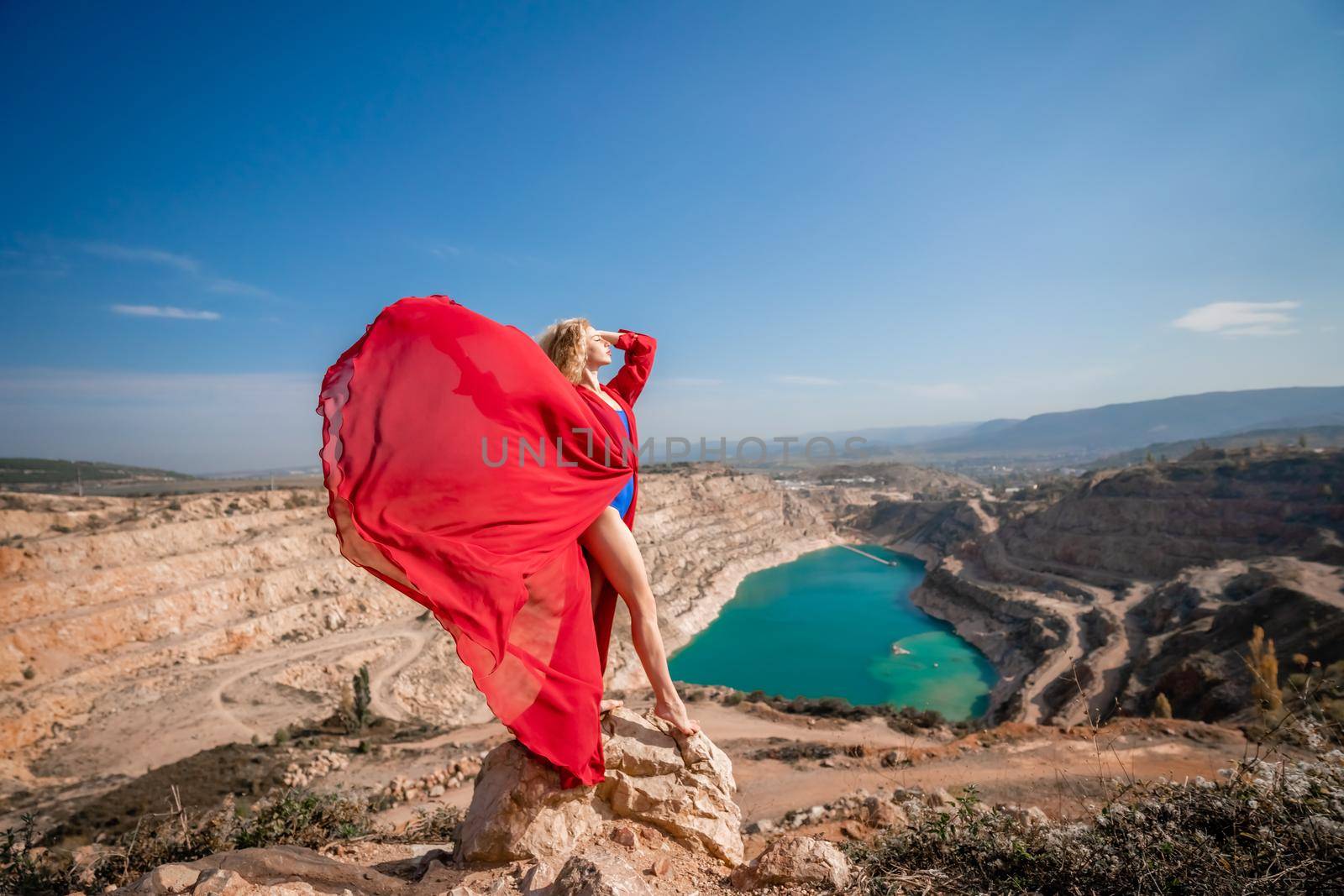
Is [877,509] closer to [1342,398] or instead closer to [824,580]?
[824,580]

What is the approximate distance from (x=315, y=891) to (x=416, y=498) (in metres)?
1.66

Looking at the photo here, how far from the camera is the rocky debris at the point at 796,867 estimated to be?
2.59 meters

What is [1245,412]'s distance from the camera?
631 feet

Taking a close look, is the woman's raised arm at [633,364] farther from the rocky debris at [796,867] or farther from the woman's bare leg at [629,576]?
the rocky debris at [796,867]

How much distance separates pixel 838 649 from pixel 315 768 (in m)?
25.5

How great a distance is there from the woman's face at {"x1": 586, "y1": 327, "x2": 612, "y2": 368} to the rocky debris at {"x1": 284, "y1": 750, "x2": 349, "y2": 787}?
10.9 metres

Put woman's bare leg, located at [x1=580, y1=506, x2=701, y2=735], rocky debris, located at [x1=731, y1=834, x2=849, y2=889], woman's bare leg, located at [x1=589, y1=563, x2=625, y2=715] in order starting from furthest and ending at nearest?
woman's bare leg, located at [x1=589, y1=563, x2=625, y2=715] → woman's bare leg, located at [x1=580, y1=506, x2=701, y2=735] → rocky debris, located at [x1=731, y1=834, x2=849, y2=889]

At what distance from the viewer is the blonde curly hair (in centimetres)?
297

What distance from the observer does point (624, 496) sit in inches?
123

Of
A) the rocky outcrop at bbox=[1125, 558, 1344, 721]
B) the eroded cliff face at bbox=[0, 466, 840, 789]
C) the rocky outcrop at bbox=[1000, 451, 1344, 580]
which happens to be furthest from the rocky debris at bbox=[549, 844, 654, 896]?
the rocky outcrop at bbox=[1000, 451, 1344, 580]

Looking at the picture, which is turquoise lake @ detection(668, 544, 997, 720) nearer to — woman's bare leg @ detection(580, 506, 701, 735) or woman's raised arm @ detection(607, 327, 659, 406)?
woman's bare leg @ detection(580, 506, 701, 735)

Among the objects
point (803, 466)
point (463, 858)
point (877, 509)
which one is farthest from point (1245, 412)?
point (463, 858)

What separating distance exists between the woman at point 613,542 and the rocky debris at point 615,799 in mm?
181

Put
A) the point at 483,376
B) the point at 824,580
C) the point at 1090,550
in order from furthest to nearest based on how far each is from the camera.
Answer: the point at 824,580, the point at 1090,550, the point at 483,376
